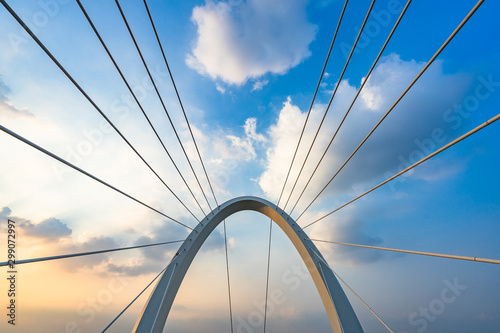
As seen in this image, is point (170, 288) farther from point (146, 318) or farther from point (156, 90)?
point (156, 90)

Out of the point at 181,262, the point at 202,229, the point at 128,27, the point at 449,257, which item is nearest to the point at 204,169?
the point at 202,229

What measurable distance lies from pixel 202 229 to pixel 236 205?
228 cm

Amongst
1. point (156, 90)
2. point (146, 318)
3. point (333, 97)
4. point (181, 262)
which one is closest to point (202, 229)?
point (181, 262)

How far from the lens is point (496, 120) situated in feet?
8.00

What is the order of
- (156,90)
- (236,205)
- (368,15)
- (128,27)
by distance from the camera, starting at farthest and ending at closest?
1. (236,205)
2. (156,90)
3. (128,27)
4. (368,15)

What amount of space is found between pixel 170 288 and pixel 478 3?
10294 mm

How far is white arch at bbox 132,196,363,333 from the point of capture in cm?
855

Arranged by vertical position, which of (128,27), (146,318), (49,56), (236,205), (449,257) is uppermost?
(236,205)

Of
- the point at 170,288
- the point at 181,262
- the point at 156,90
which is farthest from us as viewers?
the point at 181,262

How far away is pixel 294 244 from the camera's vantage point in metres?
11.7

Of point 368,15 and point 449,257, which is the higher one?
point 368,15

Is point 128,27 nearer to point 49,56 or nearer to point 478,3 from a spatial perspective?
point 49,56

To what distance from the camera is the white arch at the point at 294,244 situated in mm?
8547

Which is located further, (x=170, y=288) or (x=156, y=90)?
(x=170, y=288)
